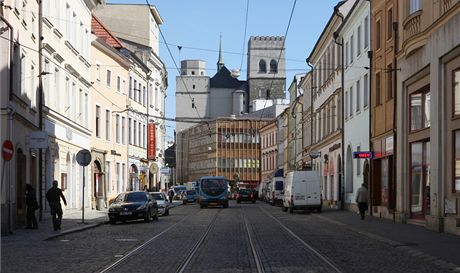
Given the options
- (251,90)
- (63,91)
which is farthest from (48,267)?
(251,90)

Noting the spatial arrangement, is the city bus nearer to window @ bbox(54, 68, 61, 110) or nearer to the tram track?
window @ bbox(54, 68, 61, 110)

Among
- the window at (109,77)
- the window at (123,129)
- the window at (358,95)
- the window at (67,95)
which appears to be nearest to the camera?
the window at (67,95)

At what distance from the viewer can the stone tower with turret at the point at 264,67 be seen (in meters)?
150

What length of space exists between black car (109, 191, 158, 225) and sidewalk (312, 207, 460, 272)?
28.7 ft

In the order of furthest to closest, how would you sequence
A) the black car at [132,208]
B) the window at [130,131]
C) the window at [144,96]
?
the window at [144,96] < the window at [130,131] < the black car at [132,208]

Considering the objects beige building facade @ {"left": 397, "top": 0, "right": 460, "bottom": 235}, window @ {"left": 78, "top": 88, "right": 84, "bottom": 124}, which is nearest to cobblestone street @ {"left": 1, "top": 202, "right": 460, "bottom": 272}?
beige building facade @ {"left": 397, "top": 0, "right": 460, "bottom": 235}

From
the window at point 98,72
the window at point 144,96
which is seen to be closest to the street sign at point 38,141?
the window at point 98,72

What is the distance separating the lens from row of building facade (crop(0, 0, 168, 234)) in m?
25.3

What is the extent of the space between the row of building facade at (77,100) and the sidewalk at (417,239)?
10396 millimetres

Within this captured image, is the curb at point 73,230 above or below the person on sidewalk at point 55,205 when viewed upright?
below

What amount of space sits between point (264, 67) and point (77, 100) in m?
112

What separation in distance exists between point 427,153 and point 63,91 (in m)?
19.3

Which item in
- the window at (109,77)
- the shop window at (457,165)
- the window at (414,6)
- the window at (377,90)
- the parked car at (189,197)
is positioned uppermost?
the window at (109,77)

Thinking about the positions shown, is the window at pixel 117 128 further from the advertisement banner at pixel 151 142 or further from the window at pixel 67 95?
the window at pixel 67 95
